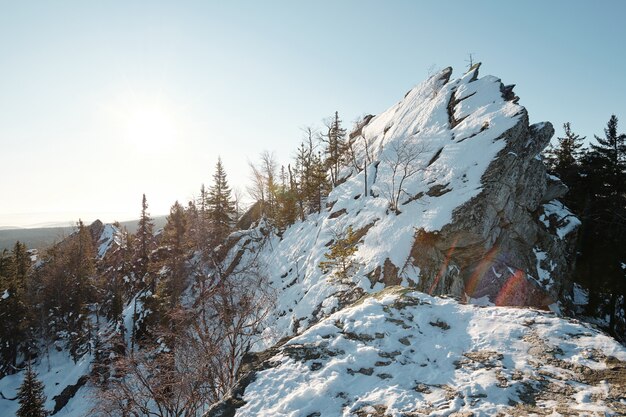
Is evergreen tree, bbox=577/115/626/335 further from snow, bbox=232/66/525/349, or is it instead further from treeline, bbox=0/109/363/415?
treeline, bbox=0/109/363/415

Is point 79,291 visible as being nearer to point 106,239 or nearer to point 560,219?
point 106,239

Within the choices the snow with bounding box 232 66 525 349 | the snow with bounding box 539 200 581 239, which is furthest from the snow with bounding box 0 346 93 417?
the snow with bounding box 539 200 581 239

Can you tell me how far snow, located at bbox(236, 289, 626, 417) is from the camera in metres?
6.07

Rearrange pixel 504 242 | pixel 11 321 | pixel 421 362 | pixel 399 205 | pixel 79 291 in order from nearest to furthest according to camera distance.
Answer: pixel 421 362, pixel 504 242, pixel 399 205, pixel 11 321, pixel 79 291

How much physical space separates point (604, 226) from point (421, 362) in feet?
112

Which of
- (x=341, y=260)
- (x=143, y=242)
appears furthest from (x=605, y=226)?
(x=143, y=242)

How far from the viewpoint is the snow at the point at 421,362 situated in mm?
6074

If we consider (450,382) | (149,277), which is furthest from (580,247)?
(149,277)

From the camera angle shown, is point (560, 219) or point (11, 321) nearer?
point (560, 219)

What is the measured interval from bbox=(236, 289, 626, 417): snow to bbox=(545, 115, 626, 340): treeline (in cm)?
2767

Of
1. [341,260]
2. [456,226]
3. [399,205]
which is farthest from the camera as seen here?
[399,205]

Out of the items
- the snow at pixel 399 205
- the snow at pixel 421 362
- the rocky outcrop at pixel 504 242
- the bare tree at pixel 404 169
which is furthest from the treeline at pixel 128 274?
the snow at pixel 421 362

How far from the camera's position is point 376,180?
3347 cm

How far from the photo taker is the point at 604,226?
30.0 metres
